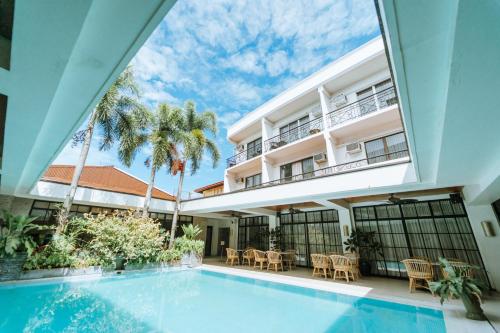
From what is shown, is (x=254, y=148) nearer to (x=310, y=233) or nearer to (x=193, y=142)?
(x=193, y=142)

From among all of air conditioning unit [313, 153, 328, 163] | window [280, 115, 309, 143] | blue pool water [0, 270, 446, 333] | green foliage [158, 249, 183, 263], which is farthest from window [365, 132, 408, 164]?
green foliage [158, 249, 183, 263]

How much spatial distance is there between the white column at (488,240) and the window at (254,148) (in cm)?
1157

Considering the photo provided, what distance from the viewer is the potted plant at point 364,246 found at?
32.9 ft

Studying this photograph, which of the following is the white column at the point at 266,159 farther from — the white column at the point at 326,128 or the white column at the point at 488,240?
the white column at the point at 488,240

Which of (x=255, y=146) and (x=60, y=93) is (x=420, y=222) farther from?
(x=60, y=93)

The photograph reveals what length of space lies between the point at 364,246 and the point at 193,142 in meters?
11.3

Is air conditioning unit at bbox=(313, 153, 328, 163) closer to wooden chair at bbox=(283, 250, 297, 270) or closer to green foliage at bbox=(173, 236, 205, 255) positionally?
wooden chair at bbox=(283, 250, 297, 270)

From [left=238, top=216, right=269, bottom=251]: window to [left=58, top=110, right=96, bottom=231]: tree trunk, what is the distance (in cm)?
1105

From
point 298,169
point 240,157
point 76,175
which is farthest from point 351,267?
point 76,175

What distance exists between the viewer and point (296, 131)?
46.8ft

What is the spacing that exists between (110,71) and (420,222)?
11.9 meters

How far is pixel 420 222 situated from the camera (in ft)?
30.9

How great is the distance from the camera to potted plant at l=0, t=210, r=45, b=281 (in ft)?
25.4

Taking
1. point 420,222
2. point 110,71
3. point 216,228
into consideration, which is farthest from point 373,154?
point 216,228
